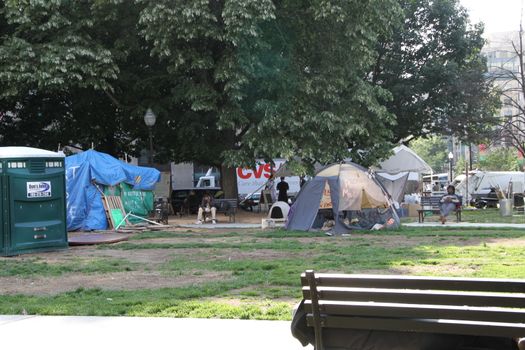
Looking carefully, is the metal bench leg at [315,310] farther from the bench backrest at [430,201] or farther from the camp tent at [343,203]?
the bench backrest at [430,201]

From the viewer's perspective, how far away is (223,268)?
11000mm

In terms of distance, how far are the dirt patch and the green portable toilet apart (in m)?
3.39

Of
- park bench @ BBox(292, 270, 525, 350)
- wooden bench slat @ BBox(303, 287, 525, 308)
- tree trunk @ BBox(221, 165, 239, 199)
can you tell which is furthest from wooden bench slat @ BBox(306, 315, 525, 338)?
tree trunk @ BBox(221, 165, 239, 199)

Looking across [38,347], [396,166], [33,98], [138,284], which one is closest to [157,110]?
[33,98]

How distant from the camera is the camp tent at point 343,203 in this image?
58.3ft

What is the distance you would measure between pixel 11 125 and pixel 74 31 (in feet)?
36.5

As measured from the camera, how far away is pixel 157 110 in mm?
26906

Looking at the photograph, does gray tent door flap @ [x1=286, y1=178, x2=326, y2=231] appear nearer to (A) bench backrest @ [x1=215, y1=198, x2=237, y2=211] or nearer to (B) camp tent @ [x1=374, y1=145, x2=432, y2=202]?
(A) bench backrest @ [x1=215, y1=198, x2=237, y2=211]

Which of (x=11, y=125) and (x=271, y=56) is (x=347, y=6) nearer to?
(x=271, y=56)

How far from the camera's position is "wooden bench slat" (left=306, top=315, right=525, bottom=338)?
3.52 metres

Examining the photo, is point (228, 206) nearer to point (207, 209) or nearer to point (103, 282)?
point (207, 209)

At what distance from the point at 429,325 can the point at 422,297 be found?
0.58 feet

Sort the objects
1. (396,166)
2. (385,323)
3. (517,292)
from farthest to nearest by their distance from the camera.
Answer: (396,166) < (385,323) < (517,292)

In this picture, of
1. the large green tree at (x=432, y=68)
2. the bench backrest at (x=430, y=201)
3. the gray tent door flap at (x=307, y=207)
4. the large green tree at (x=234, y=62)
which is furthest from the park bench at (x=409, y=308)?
the large green tree at (x=432, y=68)
